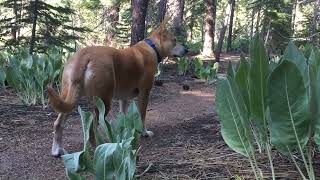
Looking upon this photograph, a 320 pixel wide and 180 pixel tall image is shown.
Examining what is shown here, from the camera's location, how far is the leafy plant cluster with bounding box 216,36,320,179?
203 cm

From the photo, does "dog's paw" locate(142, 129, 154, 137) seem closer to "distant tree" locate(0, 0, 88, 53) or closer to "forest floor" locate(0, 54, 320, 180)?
"forest floor" locate(0, 54, 320, 180)

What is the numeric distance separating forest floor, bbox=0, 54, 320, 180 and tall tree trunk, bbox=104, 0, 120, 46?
10.4 m

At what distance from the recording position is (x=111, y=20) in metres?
19.8

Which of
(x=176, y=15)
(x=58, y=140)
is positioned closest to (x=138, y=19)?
(x=176, y=15)

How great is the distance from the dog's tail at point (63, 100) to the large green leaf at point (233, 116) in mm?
1637

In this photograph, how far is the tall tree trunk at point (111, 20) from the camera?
18503 mm

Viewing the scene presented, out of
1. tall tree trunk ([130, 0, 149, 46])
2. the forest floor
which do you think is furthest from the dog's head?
tall tree trunk ([130, 0, 149, 46])

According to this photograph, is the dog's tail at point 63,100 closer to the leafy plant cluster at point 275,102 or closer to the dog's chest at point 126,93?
the dog's chest at point 126,93

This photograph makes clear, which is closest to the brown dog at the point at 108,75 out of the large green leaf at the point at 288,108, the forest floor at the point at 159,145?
the forest floor at the point at 159,145

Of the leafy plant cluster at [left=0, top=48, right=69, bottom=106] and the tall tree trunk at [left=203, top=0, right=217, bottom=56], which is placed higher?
the tall tree trunk at [left=203, top=0, right=217, bottom=56]

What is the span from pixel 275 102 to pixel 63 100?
92.5 inches

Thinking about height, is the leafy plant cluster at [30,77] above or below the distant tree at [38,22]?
below

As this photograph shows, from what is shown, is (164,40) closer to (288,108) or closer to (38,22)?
(288,108)

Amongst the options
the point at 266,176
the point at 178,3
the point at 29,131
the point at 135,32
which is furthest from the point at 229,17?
the point at 266,176
